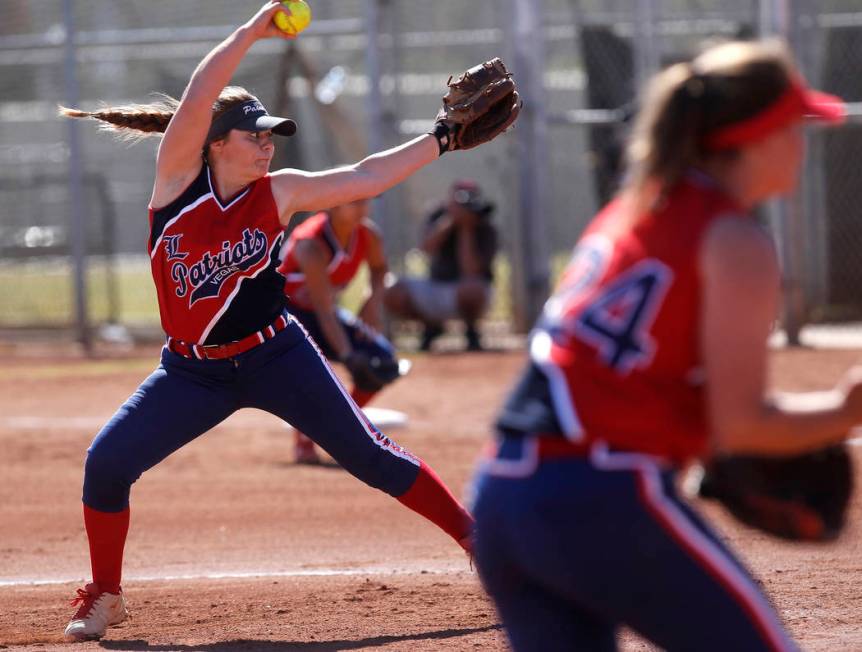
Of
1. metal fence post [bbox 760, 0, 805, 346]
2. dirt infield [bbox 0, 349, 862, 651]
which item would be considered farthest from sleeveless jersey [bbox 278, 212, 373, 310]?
metal fence post [bbox 760, 0, 805, 346]

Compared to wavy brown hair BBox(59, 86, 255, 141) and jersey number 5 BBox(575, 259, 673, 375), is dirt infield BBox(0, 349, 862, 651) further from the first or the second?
jersey number 5 BBox(575, 259, 673, 375)

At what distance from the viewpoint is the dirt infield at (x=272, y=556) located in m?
4.92

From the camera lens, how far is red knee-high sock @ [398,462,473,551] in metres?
5.01

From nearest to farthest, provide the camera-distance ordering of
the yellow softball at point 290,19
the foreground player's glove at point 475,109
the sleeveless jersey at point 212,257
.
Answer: the yellow softball at point 290,19 < the sleeveless jersey at point 212,257 < the foreground player's glove at point 475,109

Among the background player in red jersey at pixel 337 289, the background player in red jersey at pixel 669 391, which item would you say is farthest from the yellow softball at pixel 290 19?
the background player in red jersey at pixel 337 289

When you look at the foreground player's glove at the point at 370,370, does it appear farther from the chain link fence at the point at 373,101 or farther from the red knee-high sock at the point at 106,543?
the chain link fence at the point at 373,101

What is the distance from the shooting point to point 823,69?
14.4 metres

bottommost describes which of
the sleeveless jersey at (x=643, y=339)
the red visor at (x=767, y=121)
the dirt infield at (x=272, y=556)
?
the dirt infield at (x=272, y=556)

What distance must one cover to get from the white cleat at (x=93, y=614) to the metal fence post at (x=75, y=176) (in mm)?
9987

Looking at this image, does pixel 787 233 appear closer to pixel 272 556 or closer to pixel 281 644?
pixel 272 556

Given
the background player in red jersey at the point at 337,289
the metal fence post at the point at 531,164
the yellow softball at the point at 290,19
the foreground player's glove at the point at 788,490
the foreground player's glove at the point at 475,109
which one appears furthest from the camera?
the metal fence post at the point at 531,164

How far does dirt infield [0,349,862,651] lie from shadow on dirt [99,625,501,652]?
0.04 feet

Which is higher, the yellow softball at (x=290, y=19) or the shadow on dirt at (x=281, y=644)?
the yellow softball at (x=290, y=19)

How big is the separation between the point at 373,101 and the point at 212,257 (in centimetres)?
918
